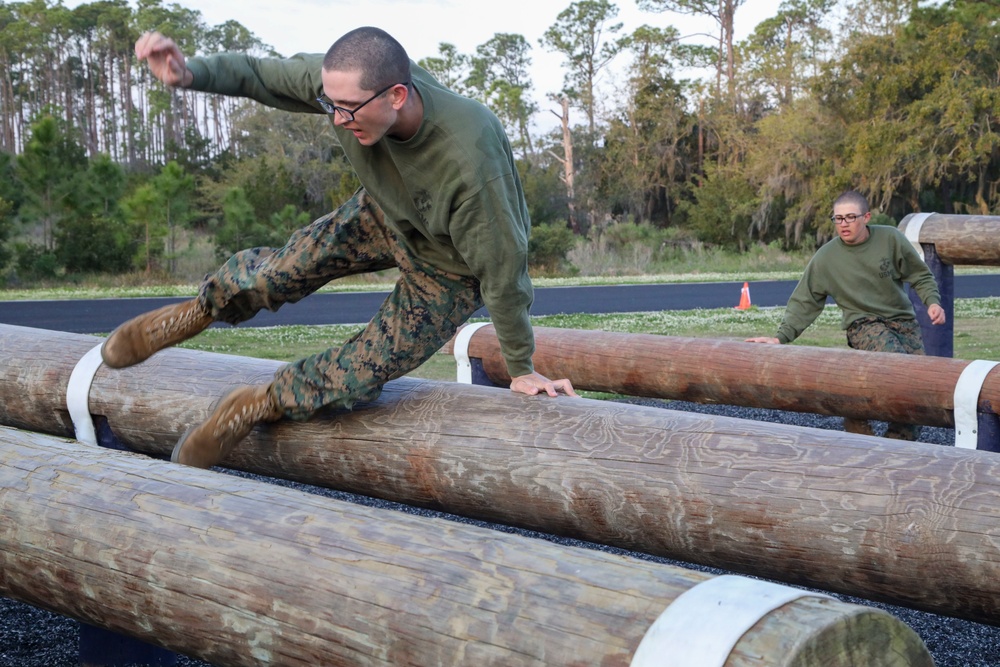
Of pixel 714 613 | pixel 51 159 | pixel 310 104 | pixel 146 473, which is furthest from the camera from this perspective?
pixel 51 159

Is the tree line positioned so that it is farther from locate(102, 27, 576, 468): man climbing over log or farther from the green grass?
locate(102, 27, 576, 468): man climbing over log

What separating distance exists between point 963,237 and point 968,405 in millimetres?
2712

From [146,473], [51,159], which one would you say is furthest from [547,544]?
[51,159]

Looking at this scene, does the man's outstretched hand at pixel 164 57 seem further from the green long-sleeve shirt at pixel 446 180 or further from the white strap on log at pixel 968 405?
the white strap on log at pixel 968 405

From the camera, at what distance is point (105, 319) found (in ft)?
50.1

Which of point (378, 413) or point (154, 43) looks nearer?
point (154, 43)

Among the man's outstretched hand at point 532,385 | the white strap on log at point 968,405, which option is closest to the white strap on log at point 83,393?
the man's outstretched hand at point 532,385

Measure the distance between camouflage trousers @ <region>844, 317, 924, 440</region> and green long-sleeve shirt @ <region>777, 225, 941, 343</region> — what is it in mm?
45

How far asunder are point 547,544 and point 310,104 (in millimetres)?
2178

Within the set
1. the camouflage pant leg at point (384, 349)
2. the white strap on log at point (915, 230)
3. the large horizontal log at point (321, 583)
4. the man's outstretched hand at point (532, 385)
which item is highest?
the white strap on log at point (915, 230)

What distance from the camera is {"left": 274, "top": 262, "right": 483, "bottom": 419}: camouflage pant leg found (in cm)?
363

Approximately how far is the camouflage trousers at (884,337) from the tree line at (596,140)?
19.2 meters

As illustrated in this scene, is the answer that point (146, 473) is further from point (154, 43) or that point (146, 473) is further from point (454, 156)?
point (154, 43)

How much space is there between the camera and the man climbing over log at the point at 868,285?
6645 millimetres
